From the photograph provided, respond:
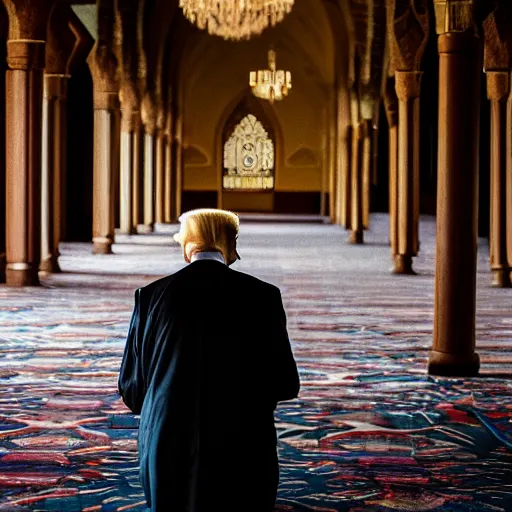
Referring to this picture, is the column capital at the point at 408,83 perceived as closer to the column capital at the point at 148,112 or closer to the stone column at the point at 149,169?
the column capital at the point at 148,112

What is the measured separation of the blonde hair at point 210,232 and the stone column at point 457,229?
13.8 feet

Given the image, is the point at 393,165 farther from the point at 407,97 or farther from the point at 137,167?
the point at 137,167

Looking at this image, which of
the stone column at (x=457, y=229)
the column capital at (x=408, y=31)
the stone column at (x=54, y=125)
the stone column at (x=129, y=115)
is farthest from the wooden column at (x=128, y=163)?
the stone column at (x=457, y=229)

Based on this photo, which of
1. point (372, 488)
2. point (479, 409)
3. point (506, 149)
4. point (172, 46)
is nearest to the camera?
point (372, 488)

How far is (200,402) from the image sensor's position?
3.37 m

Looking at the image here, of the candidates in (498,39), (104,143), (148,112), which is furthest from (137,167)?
(498,39)

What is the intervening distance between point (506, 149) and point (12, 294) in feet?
21.2

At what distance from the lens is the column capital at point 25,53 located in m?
12.8

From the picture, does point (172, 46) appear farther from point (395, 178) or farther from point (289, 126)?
point (395, 178)

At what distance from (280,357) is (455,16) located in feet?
16.3

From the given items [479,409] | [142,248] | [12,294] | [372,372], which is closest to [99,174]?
[142,248]

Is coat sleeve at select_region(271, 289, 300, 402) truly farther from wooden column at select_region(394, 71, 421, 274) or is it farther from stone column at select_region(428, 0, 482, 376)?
wooden column at select_region(394, 71, 421, 274)

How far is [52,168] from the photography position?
15.4 m

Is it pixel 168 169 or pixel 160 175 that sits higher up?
pixel 168 169
